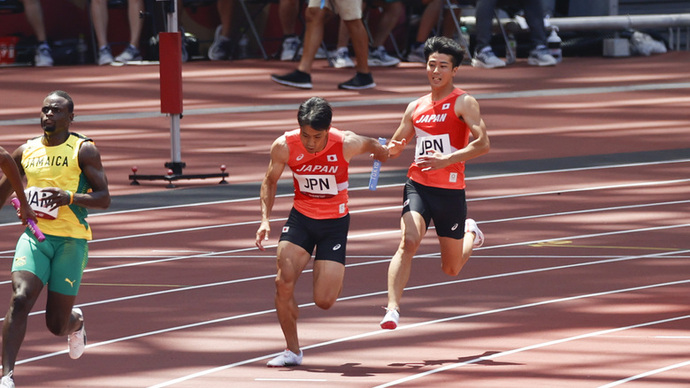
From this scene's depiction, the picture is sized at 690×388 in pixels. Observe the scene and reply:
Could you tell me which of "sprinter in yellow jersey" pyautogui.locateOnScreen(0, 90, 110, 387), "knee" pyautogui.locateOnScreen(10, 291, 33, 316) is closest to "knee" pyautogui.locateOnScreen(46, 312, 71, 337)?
"sprinter in yellow jersey" pyautogui.locateOnScreen(0, 90, 110, 387)

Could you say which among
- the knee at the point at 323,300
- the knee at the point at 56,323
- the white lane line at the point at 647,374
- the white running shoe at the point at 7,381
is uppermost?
the knee at the point at 56,323

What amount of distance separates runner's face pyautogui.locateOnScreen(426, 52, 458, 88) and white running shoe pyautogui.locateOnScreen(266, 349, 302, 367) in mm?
2056

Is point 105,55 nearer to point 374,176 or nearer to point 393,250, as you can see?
point 393,250

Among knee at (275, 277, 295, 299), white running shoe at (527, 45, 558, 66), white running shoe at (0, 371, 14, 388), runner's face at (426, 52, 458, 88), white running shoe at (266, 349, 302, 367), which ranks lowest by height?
white running shoe at (266, 349, 302, 367)

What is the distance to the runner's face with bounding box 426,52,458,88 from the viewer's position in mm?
8141

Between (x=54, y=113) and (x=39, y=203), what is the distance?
0.51m

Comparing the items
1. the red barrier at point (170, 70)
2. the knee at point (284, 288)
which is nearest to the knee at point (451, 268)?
the knee at point (284, 288)

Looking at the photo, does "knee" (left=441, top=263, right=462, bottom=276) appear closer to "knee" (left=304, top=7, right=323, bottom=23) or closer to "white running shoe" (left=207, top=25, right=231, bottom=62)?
"knee" (left=304, top=7, right=323, bottom=23)

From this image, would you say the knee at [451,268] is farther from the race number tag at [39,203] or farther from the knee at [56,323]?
the race number tag at [39,203]

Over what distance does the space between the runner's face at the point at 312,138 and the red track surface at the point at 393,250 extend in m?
1.25

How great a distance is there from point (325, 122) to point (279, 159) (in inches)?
16.7

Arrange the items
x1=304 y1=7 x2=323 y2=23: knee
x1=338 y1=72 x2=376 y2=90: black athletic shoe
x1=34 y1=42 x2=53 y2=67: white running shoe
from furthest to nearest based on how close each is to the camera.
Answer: x1=34 y1=42 x2=53 y2=67: white running shoe
x1=338 y1=72 x2=376 y2=90: black athletic shoe
x1=304 y1=7 x2=323 y2=23: knee

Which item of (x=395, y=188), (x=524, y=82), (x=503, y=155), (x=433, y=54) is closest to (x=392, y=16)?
(x=524, y=82)

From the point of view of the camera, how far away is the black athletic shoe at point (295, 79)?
56.7 ft
